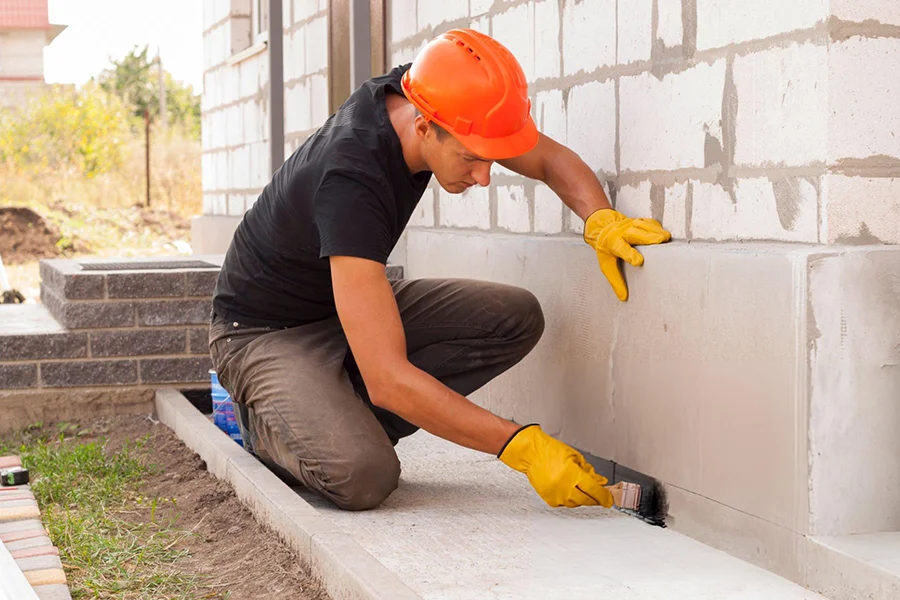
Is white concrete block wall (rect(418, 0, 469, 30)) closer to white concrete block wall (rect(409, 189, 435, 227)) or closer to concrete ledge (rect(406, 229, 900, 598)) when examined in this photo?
white concrete block wall (rect(409, 189, 435, 227))

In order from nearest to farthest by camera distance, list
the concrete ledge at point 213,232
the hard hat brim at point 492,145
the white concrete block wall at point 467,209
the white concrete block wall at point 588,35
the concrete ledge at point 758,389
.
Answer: the concrete ledge at point 758,389
the hard hat brim at point 492,145
the white concrete block wall at point 588,35
the white concrete block wall at point 467,209
the concrete ledge at point 213,232

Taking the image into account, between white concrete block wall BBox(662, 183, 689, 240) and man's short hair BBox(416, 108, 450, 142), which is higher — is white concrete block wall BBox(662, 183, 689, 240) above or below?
below

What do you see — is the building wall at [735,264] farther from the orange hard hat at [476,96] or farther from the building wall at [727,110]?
the orange hard hat at [476,96]

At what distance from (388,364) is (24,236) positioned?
1507 centimetres

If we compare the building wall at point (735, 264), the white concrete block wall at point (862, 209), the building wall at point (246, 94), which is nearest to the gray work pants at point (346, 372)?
the building wall at point (735, 264)

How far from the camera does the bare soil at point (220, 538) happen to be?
9.78 ft

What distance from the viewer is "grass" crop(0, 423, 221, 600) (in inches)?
121

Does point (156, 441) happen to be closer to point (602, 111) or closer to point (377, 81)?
point (377, 81)

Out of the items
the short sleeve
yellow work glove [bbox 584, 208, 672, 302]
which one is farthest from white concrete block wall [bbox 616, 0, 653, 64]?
the short sleeve

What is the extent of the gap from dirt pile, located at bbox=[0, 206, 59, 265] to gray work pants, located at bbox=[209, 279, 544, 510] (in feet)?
44.5

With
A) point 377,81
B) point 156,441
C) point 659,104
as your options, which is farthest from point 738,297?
point 156,441

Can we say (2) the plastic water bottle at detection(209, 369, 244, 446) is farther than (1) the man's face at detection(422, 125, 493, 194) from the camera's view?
Yes

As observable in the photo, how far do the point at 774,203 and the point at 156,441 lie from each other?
10.4 ft

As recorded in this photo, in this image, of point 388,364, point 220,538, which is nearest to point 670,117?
point 388,364
